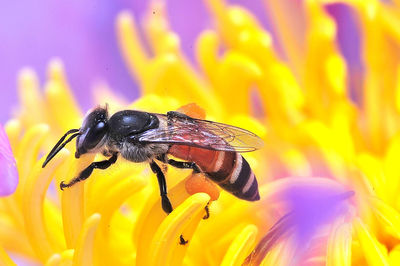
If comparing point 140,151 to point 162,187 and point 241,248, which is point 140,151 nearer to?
point 162,187

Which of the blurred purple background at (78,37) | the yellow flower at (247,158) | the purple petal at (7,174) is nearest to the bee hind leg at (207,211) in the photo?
the yellow flower at (247,158)

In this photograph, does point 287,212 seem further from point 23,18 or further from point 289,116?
point 23,18

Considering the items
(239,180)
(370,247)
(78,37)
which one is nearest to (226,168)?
(239,180)

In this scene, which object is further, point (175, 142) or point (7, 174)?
point (175, 142)

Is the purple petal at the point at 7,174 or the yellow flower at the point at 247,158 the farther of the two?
the yellow flower at the point at 247,158

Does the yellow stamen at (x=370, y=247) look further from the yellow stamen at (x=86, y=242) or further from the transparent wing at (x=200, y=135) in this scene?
the yellow stamen at (x=86, y=242)


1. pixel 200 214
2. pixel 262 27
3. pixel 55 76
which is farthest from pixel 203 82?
pixel 200 214
